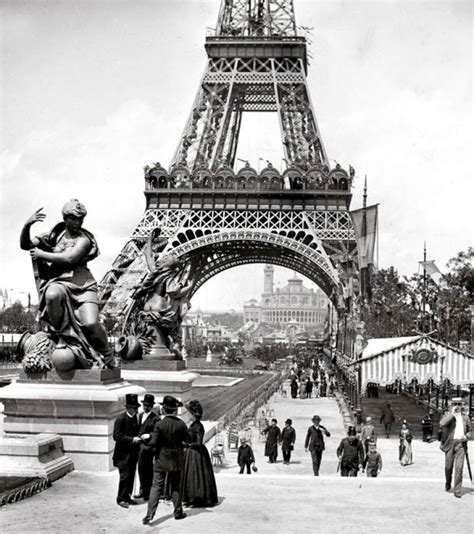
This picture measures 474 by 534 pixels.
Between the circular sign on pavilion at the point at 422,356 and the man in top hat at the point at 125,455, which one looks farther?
the circular sign on pavilion at the point at 422,356

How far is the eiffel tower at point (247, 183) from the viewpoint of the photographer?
61.0 meters

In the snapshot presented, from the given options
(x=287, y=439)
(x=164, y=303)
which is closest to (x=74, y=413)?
(x=164, y=303)

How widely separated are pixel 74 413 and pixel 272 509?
317 cm

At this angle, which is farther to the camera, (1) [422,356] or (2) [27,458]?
(1) [422,356]

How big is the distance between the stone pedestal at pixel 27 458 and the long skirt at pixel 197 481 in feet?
6.02

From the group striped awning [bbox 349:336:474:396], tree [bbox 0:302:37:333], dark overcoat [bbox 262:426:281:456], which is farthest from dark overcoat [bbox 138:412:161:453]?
tree [bbox 0:302:37:333]

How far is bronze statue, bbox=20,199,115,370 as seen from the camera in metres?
11.9

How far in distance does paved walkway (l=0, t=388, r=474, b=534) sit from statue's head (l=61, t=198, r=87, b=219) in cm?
372

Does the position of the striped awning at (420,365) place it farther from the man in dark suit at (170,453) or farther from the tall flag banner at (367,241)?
the tall flag banner at (367,241)

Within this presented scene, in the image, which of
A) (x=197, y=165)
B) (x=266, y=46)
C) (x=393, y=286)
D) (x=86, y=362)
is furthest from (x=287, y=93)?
(x=86, y=362)

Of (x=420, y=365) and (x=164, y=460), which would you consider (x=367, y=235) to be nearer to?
(x=420, y=365)

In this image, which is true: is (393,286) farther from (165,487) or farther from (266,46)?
(165,487)

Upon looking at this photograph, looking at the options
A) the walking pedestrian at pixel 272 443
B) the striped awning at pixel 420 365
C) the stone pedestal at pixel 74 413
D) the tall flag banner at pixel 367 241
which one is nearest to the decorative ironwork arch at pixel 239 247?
the tall flag banner at pixel 367 241

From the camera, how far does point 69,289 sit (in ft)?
39.5
